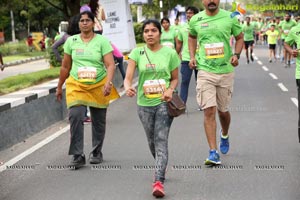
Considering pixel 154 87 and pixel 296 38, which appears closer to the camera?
pixel 154 87

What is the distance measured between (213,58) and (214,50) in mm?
98

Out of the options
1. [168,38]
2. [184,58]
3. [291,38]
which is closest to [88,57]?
[291,38]

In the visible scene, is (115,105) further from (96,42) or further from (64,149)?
(96,42)

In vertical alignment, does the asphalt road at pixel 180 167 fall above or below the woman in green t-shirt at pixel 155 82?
below

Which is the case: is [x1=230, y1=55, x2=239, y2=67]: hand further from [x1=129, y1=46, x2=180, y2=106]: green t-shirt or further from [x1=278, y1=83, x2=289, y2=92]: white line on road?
[x1=278, y1=83, x2=289, y2=92]: white line on road

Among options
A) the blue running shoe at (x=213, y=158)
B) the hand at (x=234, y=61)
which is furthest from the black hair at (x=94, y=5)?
the blue running shoe at (x=213, y=158)

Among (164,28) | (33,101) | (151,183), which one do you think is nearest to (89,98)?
(151,183)

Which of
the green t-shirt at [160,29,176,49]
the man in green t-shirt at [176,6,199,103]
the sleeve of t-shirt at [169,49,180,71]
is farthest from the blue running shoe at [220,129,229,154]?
the green t-shirt at [160,29,176,49]

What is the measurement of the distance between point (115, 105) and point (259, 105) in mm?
2885

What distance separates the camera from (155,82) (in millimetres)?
6234

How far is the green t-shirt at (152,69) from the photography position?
20.5 feet

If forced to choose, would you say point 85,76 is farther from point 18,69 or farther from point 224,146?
point 18,69

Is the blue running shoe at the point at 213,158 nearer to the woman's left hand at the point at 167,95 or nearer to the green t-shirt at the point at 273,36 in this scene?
the woman's left hand at the point at 167,95

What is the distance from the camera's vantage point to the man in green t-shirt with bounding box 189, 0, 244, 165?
7.29m
